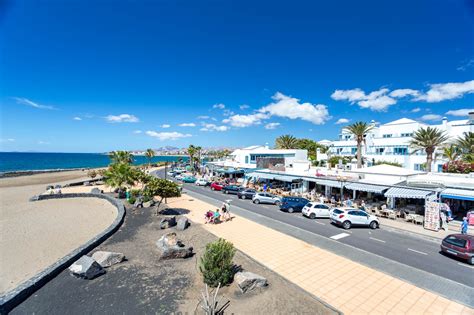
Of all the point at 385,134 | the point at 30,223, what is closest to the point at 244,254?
the point at 30,223

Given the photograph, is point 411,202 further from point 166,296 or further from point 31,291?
point 31,291

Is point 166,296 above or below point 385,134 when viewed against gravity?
below

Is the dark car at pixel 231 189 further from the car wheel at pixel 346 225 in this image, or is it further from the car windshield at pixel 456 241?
the car windshield at pixel 456 241

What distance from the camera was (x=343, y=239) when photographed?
50.8 feet

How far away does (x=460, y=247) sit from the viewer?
1233 centimetres

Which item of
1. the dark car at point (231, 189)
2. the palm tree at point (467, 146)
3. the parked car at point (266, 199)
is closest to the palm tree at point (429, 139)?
the palm tree at point (467, 146)

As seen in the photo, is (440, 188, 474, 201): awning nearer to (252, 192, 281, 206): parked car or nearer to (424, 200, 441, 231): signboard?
(424, 200, 441, 231): signboard

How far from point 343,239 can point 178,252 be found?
10927 millimetres

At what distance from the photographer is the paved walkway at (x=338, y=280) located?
8195 millimetres

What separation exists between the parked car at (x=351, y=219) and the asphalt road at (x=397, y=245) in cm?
42

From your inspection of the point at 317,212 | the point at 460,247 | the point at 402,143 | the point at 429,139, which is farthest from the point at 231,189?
the point at 402,143

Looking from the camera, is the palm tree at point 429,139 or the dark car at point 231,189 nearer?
the palm tree at point 429,139

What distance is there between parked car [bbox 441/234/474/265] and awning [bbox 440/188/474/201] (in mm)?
8185

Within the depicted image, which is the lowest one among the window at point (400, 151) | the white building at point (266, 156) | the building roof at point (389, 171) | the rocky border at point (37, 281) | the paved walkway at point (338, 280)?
the paved walkway at point (338, 280)
